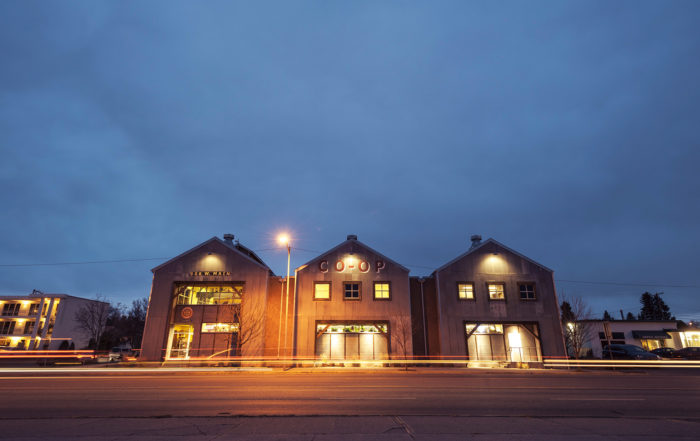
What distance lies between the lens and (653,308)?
294ft

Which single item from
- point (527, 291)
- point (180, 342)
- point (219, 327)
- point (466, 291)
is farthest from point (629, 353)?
point (180, 342)

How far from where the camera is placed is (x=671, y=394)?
1443cm

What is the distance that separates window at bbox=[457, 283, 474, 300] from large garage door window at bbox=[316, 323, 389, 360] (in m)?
7.59

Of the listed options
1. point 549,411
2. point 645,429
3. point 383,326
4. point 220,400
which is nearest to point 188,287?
point 383,326

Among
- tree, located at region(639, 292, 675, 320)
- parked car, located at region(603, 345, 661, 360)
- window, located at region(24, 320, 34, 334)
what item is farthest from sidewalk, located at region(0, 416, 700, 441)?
tree, located at region(639, 292, 675, 320)

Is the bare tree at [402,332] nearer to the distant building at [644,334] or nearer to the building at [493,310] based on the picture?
the building at [493,310]

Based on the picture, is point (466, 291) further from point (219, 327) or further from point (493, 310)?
point (219, 327)

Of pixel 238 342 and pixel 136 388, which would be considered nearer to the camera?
pixel 136 388

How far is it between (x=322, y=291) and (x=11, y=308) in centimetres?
6904

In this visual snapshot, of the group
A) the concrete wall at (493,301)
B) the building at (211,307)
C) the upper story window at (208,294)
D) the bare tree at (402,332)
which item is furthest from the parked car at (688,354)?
the upper story window at (208,294)

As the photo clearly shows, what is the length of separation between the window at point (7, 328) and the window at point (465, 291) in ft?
257

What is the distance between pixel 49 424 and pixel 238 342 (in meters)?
23.1

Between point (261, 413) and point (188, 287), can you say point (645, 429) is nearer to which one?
point (261, 413)

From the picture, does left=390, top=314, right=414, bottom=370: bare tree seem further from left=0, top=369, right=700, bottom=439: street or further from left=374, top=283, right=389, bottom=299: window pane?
left=0, top=369, right=700, bottom=439: street
